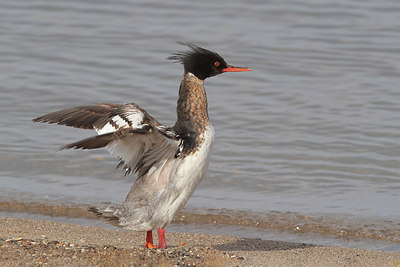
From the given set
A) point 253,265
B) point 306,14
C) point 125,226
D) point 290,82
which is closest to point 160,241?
point 125,226

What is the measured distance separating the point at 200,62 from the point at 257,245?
74.8 inches

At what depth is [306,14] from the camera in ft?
62.0

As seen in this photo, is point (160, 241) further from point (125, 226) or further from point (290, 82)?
point (290, 82)

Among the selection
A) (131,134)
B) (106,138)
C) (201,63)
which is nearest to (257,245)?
(201,63)

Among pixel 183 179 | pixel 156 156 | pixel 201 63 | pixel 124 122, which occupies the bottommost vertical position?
pixel 183 179

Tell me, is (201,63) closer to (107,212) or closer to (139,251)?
(107,212)

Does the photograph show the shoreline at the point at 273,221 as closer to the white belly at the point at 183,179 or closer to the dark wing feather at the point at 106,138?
the white belly at the point at 183,179

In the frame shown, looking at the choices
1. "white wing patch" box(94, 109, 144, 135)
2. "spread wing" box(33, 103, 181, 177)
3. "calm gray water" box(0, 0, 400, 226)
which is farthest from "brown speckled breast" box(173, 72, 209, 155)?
"calm gray water" box(0, 0, 400, 226)

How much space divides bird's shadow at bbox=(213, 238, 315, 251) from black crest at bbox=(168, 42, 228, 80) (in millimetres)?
1681

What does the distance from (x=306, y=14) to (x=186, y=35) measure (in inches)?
126

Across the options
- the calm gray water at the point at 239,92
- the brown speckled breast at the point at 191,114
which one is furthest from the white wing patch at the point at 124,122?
the calm gray water at the point at 239,92

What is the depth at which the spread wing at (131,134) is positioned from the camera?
23.4 ft

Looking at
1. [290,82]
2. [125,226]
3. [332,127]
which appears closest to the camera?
[125,226]

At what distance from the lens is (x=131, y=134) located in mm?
6785
